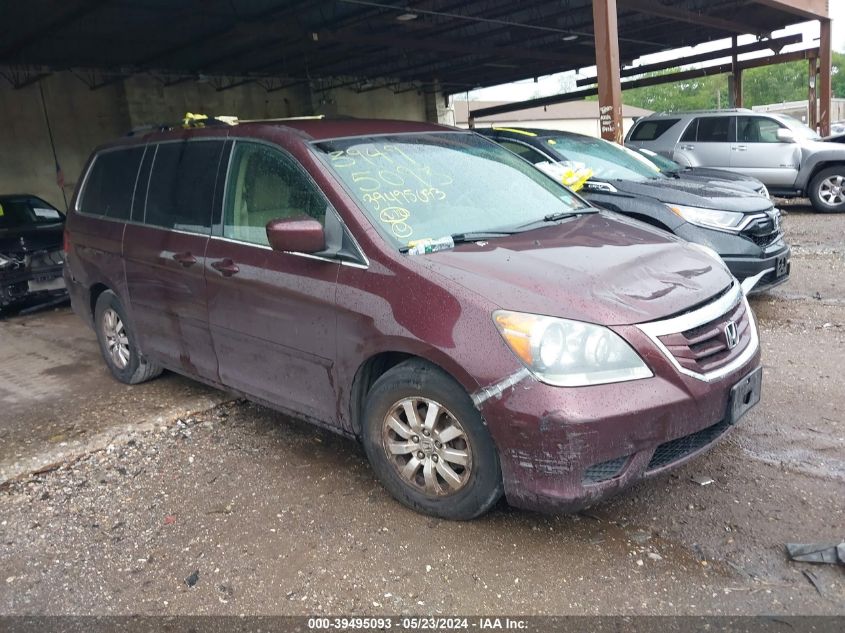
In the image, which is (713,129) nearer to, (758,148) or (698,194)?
(758,148)

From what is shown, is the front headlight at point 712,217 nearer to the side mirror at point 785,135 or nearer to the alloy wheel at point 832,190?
the alloy wheel at point 832,190

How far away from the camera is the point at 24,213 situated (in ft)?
→ 31.1

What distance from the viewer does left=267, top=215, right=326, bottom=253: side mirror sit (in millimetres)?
3293

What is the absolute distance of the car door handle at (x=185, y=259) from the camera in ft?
13.5

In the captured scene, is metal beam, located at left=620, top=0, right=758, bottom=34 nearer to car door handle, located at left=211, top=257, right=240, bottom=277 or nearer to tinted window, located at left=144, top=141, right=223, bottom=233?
tinted window, located at left=144, top=141, right=223, bottom=233

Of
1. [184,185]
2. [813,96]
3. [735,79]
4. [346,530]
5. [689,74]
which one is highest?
[689,74]

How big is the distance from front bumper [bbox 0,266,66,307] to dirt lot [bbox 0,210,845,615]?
373cm

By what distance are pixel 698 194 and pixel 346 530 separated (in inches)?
179

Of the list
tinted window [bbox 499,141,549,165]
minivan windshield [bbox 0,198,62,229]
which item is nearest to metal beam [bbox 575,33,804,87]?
tinted window [bbox 499,141,549,165]

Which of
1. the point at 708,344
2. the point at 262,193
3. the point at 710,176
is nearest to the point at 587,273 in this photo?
the point at 708,344

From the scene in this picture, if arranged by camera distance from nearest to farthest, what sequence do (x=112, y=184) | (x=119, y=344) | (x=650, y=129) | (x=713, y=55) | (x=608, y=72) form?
(x=112, y=184) < (x=119, y=344) < (x=608, y=72) < (x=650, y=129) < (x=713, y=55)

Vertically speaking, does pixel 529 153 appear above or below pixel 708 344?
above

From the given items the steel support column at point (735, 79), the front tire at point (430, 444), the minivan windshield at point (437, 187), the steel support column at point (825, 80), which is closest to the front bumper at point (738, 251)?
the minivan windshield at point (437, 187)

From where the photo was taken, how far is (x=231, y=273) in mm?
3852
